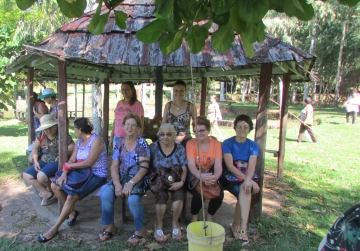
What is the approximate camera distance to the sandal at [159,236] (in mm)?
3729

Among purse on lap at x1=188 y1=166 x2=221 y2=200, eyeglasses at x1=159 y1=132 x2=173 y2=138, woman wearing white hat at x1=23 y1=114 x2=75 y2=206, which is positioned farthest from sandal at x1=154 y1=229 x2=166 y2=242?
woman wearing white hat at x1=23 y1=114 x2=75 y2=206

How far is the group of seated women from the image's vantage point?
150 inches

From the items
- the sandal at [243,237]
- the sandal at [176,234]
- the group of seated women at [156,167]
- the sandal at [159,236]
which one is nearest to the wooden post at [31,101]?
the group of seated women at [156,167]

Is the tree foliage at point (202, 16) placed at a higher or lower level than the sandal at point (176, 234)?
higher

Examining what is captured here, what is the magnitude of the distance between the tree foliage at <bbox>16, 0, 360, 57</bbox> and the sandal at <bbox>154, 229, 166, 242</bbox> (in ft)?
8.27

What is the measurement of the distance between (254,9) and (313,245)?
3195 millimetres

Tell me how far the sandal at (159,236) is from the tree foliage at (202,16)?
2.52 metres

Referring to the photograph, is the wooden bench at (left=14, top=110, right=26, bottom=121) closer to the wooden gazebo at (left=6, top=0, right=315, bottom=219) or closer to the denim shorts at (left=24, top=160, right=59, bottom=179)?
the denim shorts at (left=24, top=160, right=59, bottom=179)

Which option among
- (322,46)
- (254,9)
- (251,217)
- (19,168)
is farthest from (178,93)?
(322,46)

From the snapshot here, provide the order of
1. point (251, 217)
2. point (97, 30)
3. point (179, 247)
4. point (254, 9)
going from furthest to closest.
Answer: point (251, 217)
point (179, 247)
point (97, 30)
point (254, 9)

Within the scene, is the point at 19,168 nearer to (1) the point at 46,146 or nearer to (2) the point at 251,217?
(1) the point at 46,146

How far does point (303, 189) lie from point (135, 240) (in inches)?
148

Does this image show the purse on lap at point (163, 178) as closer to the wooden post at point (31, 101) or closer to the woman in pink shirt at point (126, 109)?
the woman in pink shirt at point (126, 109)

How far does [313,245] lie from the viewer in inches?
149
